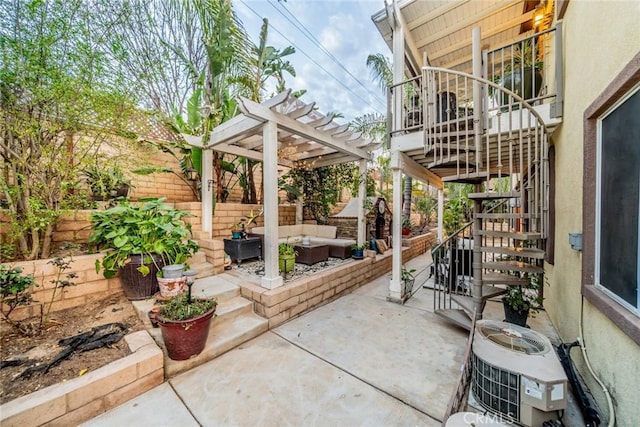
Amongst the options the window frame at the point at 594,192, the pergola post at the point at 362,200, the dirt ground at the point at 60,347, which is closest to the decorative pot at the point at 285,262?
the dirt ground at the point at 60,347

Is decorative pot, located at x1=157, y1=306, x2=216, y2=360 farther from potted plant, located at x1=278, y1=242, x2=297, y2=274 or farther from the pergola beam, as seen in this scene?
the pergola beam

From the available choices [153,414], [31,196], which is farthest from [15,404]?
[31,196]

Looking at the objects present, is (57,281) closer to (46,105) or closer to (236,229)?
(46,105)

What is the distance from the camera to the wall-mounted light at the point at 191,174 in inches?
219

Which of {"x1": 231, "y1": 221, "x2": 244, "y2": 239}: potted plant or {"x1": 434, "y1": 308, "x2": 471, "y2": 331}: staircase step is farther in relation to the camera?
{"x1": 231, "y1": 221, "x2": 244, "y2": 239}: potted plant

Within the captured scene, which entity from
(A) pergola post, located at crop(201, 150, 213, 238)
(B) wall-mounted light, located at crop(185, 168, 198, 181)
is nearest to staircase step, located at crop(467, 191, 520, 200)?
(A) pergola post, located at crop(201, 150, 213, 238)

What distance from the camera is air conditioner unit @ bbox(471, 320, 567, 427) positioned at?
5.29 feet

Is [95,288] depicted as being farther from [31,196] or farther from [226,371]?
[226,371]

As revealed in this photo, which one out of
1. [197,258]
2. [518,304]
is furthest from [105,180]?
[518,304]

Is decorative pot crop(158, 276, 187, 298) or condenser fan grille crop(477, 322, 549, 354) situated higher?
decorative pot crop(158, 276, 187, 298)

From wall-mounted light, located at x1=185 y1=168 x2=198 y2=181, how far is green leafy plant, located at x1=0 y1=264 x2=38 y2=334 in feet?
11.2

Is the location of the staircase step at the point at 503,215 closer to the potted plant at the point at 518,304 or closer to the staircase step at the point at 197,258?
the potted plant at the point at 518,304

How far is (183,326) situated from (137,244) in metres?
1.57

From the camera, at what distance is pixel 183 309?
2398 millimetres
